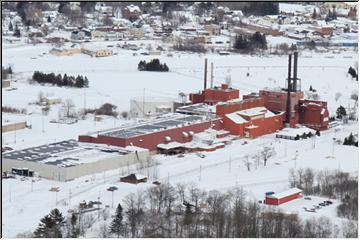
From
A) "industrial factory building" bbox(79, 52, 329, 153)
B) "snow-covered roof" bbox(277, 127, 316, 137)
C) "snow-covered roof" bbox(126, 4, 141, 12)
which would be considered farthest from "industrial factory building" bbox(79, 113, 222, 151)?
"snow-covered roof" bbox(126, 4, 141, 12)

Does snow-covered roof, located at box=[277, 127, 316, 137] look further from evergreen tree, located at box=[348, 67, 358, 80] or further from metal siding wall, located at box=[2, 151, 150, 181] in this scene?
evergreen tree, located at box=[348, 67, 358, 80]

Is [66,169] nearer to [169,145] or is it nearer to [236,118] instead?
[169,145]

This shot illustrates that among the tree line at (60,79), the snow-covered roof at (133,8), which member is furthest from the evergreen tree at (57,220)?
the snow-covered roof at (133,8)

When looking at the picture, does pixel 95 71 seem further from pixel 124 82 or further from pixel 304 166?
pixel 304 166

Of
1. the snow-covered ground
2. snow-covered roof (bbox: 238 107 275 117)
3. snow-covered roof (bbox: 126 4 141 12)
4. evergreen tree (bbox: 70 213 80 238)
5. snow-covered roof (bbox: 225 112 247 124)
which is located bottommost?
the snow-covered ground

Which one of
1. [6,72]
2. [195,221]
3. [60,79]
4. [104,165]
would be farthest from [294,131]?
[6,72]

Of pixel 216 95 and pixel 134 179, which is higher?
pixel 216 95
